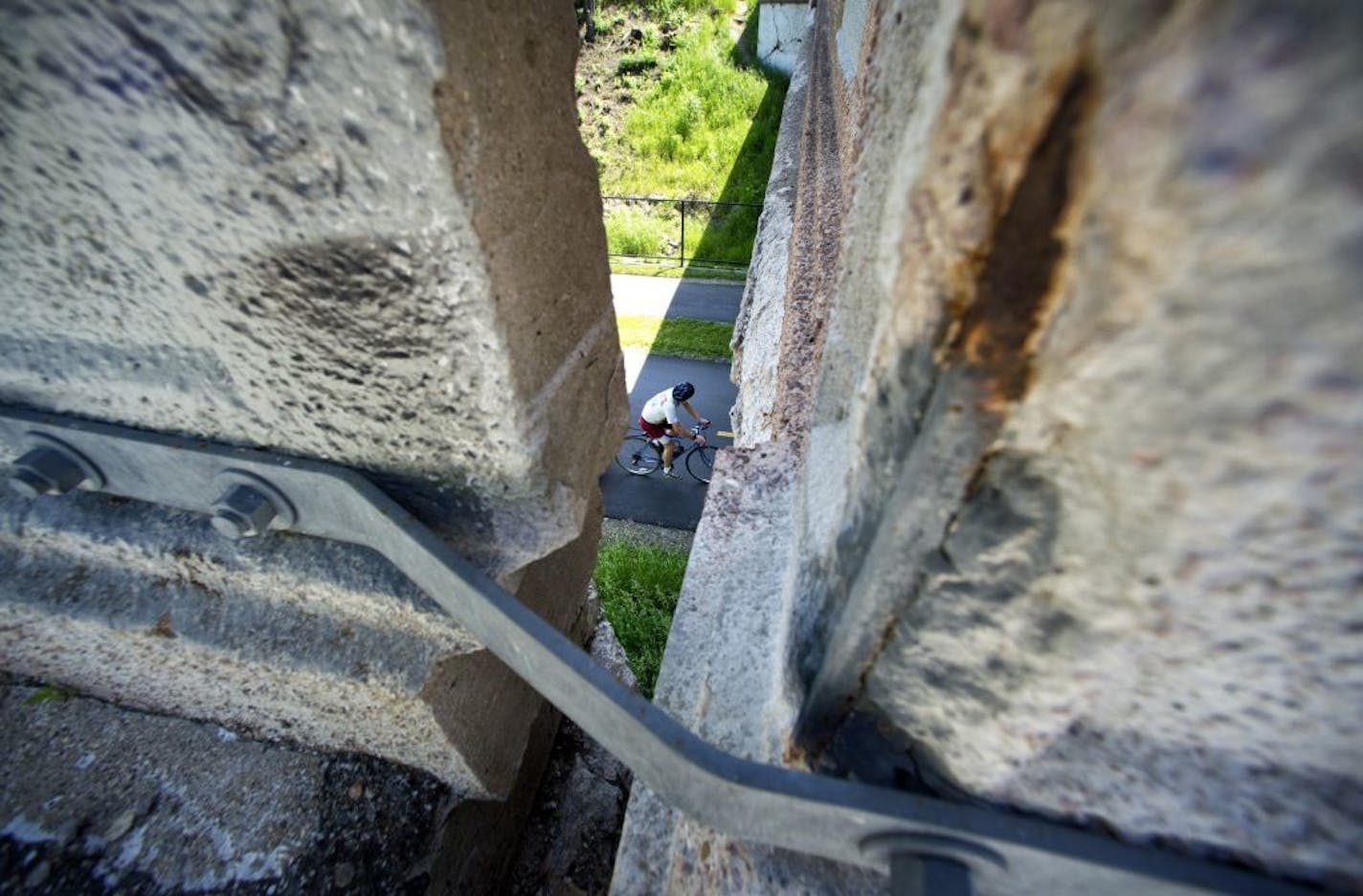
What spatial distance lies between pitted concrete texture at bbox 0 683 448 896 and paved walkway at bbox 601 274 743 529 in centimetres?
358

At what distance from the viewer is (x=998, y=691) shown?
1.61 feet

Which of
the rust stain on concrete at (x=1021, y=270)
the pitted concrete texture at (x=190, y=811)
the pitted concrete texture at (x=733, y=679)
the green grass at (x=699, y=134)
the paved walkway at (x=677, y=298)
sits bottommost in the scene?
the pitted concrete texture at (x=190, y=811)

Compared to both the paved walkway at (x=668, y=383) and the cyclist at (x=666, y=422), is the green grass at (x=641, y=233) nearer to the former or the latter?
the paved walkway at (x=668, y=383)

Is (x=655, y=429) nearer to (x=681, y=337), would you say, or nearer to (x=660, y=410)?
(x=660, y=410)

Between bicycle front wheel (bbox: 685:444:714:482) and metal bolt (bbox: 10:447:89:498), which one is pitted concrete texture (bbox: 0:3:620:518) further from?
bicycle front wheel (bbox: 685:444:714:482)

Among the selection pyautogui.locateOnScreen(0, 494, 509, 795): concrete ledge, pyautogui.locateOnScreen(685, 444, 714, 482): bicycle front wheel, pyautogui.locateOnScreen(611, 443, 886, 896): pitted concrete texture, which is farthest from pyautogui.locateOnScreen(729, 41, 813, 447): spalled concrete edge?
pyautogui.locateOnScreen(685, 444, 714, 482): bicycle front wheel

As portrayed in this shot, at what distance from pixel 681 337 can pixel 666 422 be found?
3.59 meters

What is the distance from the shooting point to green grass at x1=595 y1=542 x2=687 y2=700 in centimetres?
451

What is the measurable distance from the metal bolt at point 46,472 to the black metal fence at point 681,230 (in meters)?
12.4


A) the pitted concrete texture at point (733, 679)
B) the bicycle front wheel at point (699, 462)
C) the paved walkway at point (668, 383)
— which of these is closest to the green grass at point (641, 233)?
the paved walkway at point (668, 383)

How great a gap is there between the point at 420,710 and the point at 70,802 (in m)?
0.70

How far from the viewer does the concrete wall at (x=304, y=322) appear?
Result: 49 cm

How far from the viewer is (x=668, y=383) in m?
9.64

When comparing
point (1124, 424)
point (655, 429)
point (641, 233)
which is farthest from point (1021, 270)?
point (641, 233)
